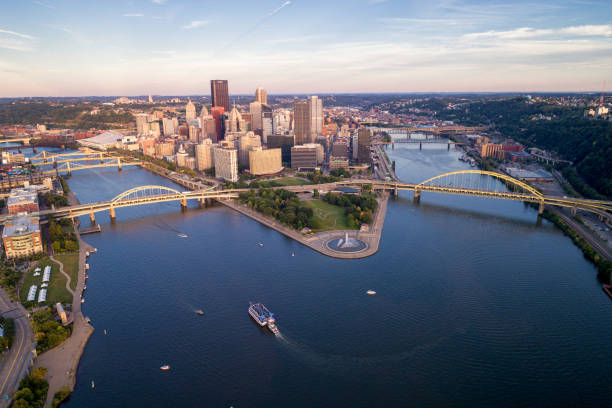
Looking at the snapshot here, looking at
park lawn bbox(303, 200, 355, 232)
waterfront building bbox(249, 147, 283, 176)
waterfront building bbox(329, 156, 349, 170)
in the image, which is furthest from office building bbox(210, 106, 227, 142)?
park lawn bbox(303, 200, 355, 232)

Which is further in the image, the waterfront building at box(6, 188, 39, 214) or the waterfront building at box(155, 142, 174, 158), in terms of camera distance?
the waterfront building at box(155, 142, 174, 158)

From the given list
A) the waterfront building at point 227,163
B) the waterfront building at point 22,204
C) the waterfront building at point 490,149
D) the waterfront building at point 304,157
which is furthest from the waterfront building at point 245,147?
the waterfront building at point 490,149

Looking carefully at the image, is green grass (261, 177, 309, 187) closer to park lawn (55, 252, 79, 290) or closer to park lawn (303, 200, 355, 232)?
park lawn (303, 200, 355, 232)

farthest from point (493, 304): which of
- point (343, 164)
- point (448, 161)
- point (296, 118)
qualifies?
point (296, 118)

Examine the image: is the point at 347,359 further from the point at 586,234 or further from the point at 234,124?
the point at 234,124

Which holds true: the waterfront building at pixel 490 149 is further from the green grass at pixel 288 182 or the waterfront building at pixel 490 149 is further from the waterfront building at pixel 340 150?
the green grass at pixel 288 182

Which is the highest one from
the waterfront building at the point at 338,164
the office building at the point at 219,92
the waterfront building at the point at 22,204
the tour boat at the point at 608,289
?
the office building at the point at 219,92

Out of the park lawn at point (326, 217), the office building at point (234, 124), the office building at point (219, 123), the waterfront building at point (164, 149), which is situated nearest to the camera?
the park lawn at point (326, 217)
